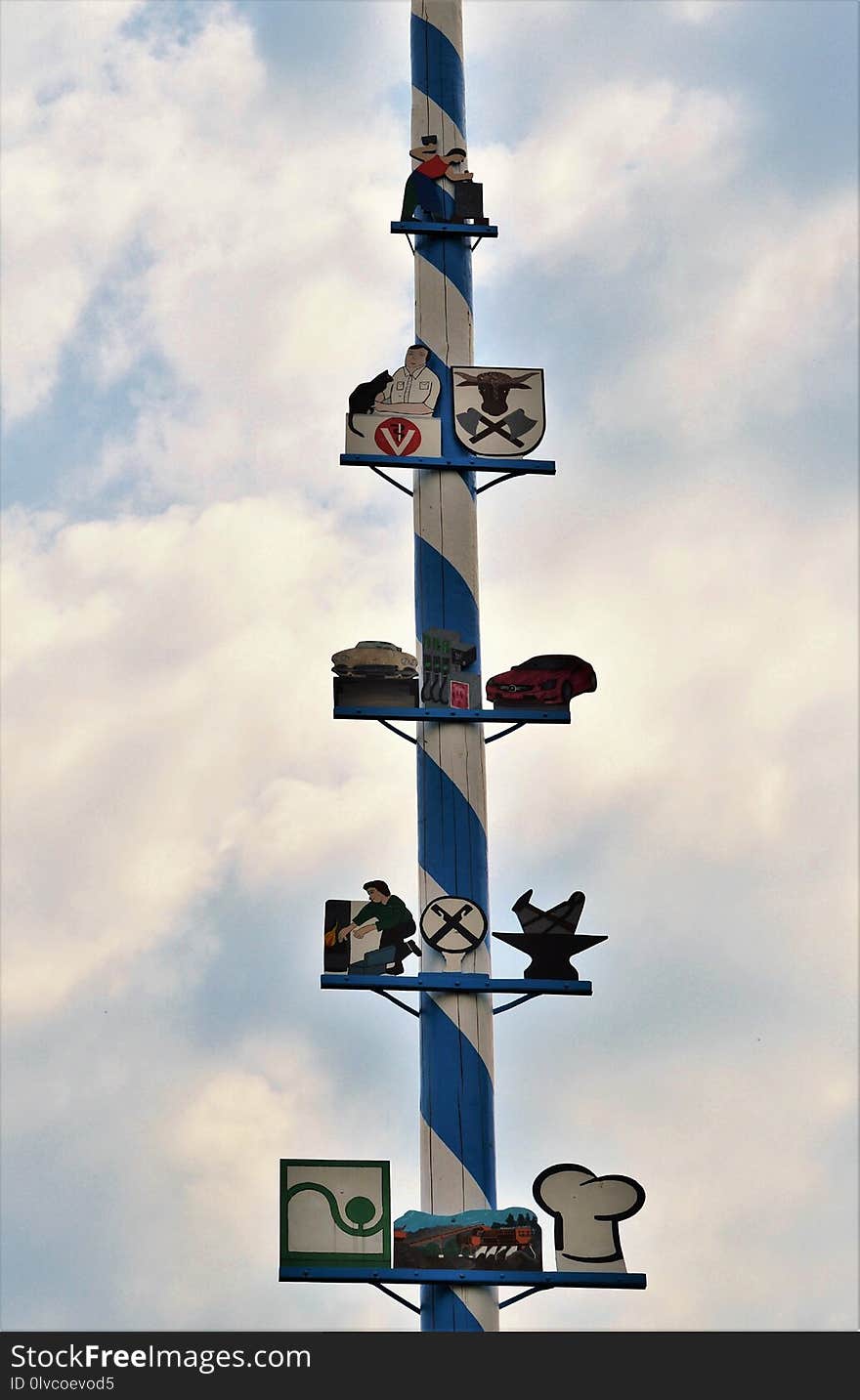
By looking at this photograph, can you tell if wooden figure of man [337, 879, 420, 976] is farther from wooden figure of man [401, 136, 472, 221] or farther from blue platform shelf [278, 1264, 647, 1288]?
wooden figure of man [401, 136, 472, 221]

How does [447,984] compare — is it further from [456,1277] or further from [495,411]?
[495,411]

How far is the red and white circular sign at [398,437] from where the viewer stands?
543 inches

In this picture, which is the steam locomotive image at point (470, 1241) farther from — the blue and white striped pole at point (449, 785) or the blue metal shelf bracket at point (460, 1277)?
the blue and white striped pole at point (449, 785)

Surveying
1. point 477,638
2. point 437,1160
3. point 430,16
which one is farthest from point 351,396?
point 437,1160

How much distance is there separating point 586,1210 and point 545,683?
3137 millimetres

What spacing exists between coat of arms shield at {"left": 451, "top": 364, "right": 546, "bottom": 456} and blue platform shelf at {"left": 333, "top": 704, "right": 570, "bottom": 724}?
5.76 feet

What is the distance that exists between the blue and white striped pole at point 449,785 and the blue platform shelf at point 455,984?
11 centimetres

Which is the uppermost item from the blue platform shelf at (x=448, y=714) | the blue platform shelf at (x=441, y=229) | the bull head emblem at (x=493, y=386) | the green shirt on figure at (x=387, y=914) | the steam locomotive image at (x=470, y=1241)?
the blue platform shelf at (x=441, y=229)

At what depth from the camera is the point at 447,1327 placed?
12.0 meters

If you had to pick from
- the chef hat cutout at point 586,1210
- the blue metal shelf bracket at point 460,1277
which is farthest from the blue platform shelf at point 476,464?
the blue metal shelf bracket at point 460,1277

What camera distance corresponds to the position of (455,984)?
12.7 metres

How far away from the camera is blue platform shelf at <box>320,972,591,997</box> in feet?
41.1

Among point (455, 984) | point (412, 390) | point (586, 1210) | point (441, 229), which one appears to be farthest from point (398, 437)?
point (586, 1210)

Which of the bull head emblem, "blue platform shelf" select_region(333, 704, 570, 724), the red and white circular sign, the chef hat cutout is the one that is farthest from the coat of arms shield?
the chef hat cutout
